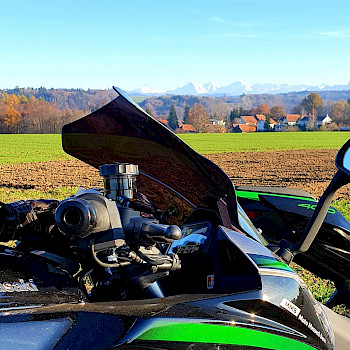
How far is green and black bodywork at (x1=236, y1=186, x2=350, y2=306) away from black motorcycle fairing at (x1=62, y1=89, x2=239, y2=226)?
59.3 inches

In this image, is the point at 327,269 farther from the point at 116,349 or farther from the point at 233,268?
the point at 116,349

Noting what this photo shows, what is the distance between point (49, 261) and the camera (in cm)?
171

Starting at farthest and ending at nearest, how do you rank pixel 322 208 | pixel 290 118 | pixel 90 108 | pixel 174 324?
1. pixel 290 118
2. pixel 90 108
3. pixel 322 208
4. pixel 174 324

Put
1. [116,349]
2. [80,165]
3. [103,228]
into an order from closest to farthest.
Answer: [116,349] → [103,228] → [80,165]

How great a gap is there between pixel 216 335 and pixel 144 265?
1.08 feet

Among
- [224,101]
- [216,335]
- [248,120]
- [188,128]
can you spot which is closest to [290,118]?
[248,120]

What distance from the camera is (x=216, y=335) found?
148cm

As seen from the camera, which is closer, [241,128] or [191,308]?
[191,308]

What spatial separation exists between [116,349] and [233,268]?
0.51 meters

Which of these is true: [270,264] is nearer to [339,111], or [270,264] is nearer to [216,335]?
[216,335]

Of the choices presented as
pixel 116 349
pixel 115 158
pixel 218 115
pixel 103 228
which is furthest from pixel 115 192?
pixel 218 115

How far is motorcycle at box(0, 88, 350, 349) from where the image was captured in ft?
4.64

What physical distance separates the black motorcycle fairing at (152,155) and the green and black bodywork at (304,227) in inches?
59.3

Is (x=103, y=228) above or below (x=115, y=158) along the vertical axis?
below
